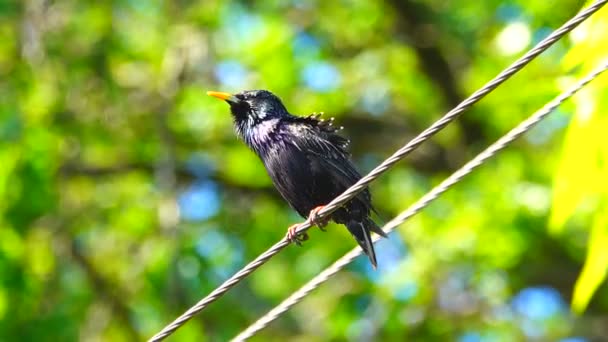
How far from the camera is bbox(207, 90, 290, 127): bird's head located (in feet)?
18.7

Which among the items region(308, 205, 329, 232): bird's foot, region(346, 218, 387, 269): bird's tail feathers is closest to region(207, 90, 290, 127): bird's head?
region(308, 205, 329, 232): bird's foot

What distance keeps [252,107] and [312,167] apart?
23.5 inches

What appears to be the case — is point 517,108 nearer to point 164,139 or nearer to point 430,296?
point 430,296

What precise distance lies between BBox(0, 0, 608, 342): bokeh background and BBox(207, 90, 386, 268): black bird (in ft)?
11.1

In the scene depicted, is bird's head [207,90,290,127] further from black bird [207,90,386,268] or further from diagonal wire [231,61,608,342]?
diagonal wire [231,61,608,342]

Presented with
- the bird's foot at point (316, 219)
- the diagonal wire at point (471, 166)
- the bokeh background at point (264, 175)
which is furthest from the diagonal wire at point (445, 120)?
the bokeh background at point (264, 175)

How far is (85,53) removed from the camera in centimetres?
990

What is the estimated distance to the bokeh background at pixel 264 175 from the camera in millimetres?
9398

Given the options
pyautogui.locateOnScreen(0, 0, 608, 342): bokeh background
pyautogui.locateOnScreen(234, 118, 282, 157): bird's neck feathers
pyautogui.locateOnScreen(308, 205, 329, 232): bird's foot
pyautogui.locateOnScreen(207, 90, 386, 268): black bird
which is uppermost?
pyautogui.locateOnScreen(0, 0, 608, 342): bokeh background

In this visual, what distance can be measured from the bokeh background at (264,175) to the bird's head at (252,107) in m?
2.96

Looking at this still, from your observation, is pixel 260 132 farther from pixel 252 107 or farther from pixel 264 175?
pixel 264 175

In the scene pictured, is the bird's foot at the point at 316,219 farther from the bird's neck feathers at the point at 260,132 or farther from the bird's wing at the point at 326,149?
the bird's neck feathers at the point at 260,132

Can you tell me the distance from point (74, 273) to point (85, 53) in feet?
7.29

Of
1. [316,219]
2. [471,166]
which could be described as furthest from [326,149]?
[471,166]
